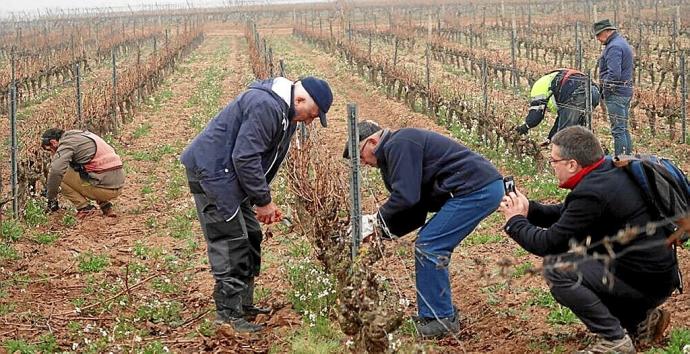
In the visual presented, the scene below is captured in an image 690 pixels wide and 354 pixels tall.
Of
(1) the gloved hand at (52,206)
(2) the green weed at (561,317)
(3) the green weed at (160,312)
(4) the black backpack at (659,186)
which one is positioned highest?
(4) the black backpack at (659,186)

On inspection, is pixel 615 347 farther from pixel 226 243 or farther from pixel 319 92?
pixel 226 243

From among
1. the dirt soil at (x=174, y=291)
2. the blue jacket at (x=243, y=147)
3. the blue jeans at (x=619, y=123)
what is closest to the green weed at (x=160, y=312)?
the dirt soil at (x=174, y=291)

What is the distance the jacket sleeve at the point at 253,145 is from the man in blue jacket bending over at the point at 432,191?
538 millimetres

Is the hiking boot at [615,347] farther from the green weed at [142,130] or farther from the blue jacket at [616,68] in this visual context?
the green weed at [142,130]

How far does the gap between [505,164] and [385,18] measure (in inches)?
1847

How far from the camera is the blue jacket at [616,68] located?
9375 mm

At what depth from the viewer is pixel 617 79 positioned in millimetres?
9422

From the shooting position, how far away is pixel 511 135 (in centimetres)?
1062

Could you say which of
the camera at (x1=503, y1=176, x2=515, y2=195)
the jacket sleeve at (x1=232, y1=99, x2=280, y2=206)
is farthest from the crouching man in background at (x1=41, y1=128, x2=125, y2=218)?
the camera at (x1=503, y1=176, x2=515, y2=195)

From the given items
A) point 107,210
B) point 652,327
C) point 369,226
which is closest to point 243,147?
point 369,226

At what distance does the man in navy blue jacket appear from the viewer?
9.32m

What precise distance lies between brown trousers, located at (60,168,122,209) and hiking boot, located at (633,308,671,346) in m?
5.67

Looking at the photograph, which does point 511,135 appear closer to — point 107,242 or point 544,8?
point 107,242

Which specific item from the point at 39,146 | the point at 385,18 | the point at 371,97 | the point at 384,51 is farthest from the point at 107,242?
the point at 385,18
